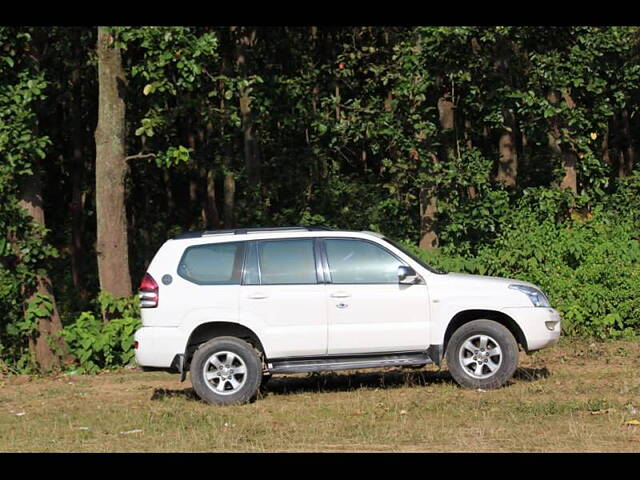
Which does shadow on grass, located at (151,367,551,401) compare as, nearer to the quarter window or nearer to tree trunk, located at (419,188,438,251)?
the quarter window

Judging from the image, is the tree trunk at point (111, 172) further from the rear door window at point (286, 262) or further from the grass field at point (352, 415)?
the rear door window at point (286, 262)

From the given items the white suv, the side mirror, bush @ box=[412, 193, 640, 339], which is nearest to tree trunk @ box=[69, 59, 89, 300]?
bush @ box=[412, 193, 640, 339]

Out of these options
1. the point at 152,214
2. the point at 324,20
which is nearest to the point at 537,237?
the point at 324,20

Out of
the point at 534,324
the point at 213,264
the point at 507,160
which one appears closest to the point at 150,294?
the point at 213,264

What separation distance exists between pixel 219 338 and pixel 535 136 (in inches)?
378

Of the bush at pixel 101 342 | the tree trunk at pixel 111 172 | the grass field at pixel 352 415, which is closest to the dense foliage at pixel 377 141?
the bush at pixel 101 342

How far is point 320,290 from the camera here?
11445mm

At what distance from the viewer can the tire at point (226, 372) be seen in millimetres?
11297

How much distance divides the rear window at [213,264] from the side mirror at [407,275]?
5.89ft

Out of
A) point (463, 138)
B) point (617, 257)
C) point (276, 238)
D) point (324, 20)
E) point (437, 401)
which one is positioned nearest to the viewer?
point (324, 20)

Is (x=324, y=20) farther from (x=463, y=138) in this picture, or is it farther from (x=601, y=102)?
(x=463, y=138)

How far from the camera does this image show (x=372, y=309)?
1144cm

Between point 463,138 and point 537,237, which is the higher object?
point 463,138

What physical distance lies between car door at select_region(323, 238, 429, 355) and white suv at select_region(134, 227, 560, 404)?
0.01 m
